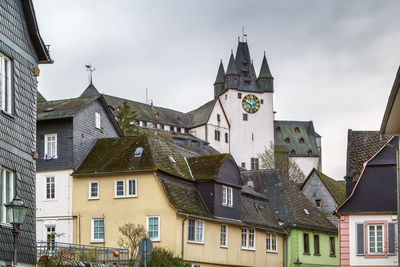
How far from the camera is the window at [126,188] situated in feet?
143

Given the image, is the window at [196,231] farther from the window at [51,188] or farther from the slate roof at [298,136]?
the slate roof at [298,136]

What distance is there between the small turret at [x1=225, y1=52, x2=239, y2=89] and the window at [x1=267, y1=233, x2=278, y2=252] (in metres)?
85.0

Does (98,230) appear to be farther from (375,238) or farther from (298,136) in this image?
(298,136)

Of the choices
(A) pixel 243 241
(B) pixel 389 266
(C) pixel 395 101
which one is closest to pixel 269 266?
(A) pixel 243 241

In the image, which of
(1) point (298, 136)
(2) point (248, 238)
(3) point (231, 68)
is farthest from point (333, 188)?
(1) point (298, 136)

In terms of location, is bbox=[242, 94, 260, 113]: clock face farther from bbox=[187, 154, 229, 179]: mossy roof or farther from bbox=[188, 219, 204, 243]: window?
bbox=[188, 219, 204, 243]: window

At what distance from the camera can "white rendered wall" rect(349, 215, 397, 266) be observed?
35.4 meters

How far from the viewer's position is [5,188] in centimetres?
2077

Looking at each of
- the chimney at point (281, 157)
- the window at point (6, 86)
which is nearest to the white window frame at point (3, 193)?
the window at point (6, 86)

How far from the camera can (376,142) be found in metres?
38.2

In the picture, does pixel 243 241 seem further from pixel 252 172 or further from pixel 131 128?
pixel 131 128

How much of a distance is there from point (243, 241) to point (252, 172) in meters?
12.7

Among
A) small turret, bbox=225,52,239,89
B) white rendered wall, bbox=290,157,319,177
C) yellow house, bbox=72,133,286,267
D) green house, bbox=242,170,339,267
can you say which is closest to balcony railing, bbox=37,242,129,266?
yellow house, bbox=72,133,286,267

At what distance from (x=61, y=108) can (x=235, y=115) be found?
3528 inches
